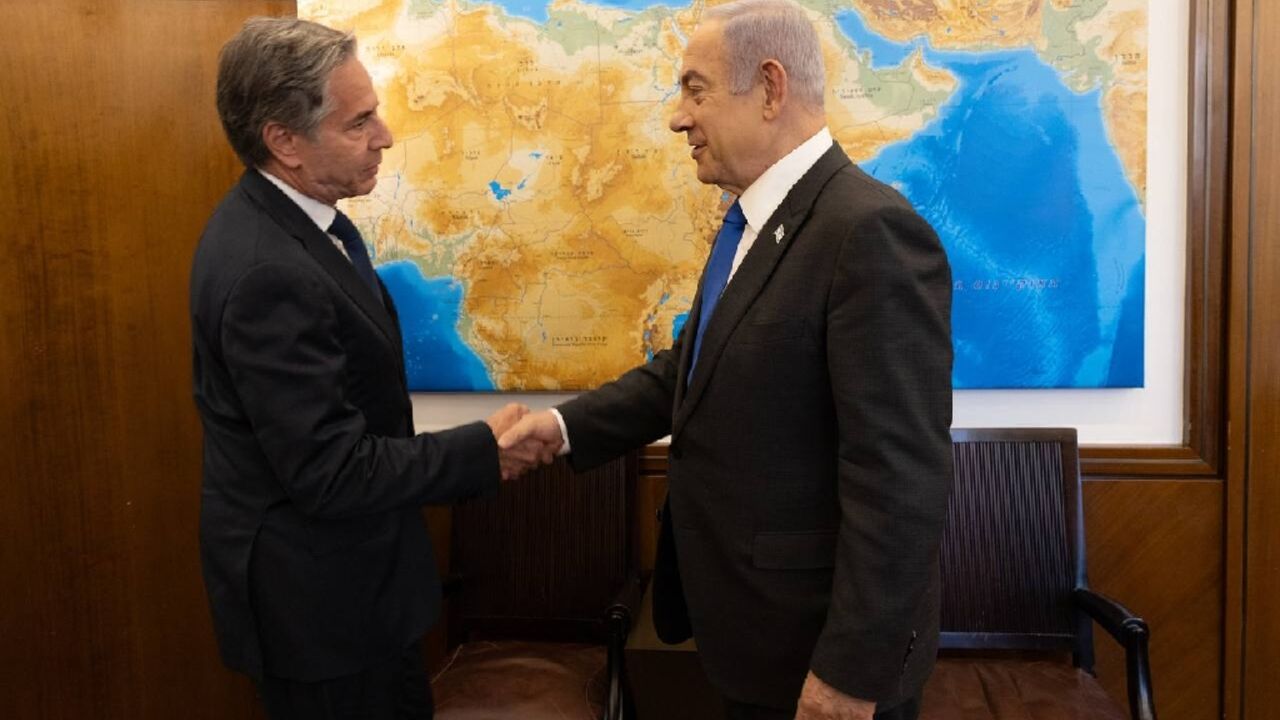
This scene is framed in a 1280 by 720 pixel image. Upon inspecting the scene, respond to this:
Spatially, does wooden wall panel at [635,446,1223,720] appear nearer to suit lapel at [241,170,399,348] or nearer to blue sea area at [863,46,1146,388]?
blue sea area at [863,46,1146,388]

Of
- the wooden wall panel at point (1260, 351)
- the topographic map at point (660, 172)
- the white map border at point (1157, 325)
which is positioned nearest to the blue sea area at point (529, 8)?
the topographic map at point (660, 172)

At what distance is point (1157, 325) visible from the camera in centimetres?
239

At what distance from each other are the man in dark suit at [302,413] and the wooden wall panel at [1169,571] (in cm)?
168

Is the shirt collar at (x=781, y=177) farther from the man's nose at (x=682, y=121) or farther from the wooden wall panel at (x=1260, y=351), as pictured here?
the wooden wall panel at (x=1260, y=351)

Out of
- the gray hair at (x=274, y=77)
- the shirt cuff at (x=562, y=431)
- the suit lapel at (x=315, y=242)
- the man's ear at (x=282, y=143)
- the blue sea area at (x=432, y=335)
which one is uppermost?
the gray hair at (x=274, y=77)

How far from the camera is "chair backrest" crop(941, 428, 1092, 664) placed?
2.22m

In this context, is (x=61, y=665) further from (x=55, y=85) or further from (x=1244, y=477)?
(x=1244, y=477)

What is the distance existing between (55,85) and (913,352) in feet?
6.84

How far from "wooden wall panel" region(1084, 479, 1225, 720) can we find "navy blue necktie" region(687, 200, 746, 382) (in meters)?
1.36

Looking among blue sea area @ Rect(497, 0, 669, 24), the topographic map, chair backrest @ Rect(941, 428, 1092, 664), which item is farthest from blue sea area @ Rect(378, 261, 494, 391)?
chair backrest @ Rect(941, 428, 1092, 664)

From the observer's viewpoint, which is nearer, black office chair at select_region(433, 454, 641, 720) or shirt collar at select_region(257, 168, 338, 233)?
shirt collar at select_region(257, 168, 338, 233)

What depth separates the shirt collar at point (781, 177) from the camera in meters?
1.51

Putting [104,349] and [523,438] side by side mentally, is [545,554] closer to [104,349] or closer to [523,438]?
[523,438]

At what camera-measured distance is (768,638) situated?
4.70 ft
